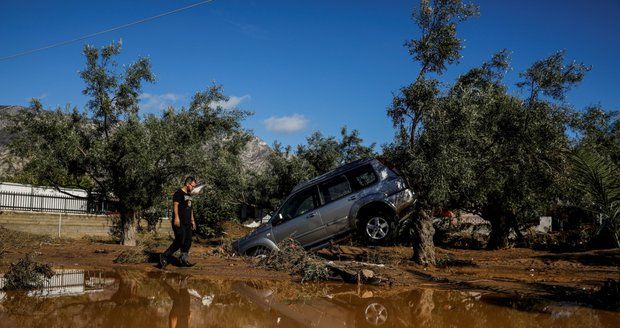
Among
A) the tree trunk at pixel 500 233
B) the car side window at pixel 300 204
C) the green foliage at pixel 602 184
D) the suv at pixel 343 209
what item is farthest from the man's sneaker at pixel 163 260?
the tree trunk at pixel 500 233

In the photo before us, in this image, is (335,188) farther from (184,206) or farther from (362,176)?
(184,206)

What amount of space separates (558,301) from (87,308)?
20.6 ft

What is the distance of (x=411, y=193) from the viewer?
34.3 feet

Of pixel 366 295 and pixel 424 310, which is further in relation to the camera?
pixel 366 295

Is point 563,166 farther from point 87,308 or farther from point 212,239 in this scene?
point 212,239

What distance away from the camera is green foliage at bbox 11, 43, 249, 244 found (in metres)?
15.2

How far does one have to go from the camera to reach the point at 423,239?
35.3 feet

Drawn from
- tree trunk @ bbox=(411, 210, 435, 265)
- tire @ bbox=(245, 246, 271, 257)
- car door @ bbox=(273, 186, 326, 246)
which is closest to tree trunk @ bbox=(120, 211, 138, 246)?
tire @ bbox=(245, 246, 271, 257)

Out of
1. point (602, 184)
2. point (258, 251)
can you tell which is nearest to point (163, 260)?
point (258, 251)

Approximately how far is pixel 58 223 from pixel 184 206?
51.3 ft

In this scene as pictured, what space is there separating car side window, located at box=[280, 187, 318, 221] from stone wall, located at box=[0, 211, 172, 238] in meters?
14.8

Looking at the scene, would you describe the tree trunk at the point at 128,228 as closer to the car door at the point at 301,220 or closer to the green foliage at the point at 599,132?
the car door at the point at 301,220

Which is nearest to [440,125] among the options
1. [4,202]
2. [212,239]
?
[212,239]

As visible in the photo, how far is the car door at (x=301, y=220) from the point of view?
10.8 meters
